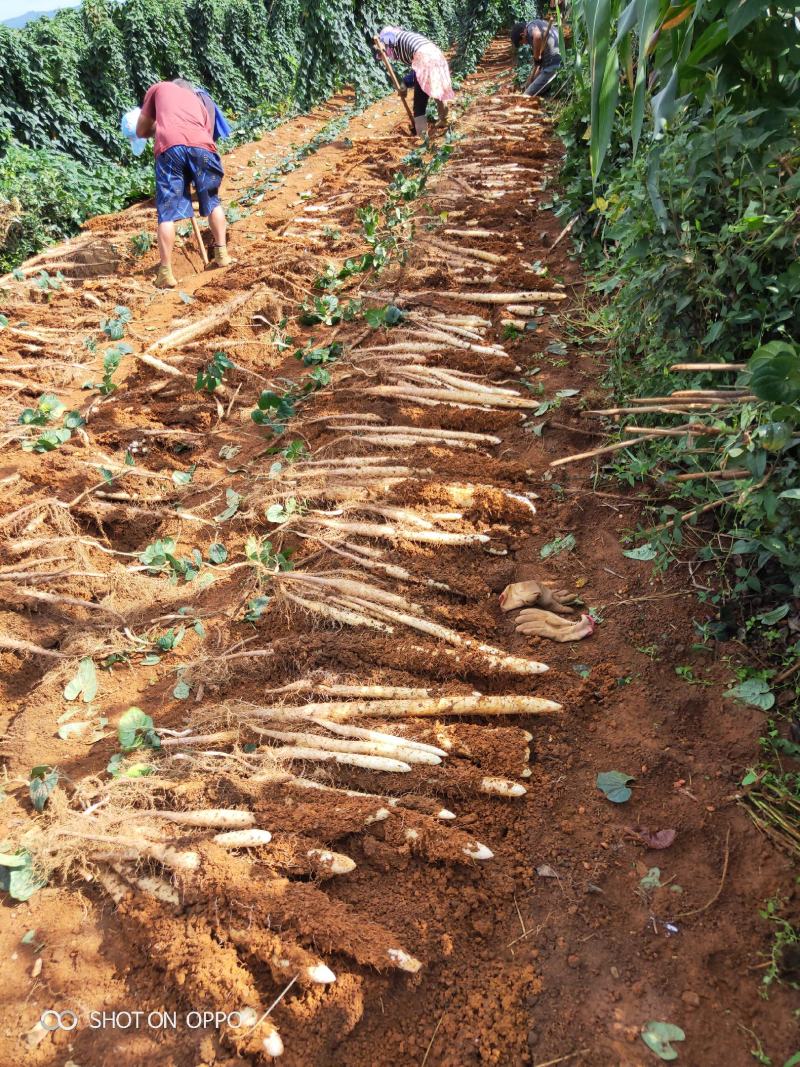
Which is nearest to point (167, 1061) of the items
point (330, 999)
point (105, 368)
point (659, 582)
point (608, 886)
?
point (330, 999)

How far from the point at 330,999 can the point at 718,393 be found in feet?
6.57

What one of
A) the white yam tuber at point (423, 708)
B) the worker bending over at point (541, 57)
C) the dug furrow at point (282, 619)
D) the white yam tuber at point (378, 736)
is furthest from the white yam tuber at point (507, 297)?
the worker bending over at point (541, 57)

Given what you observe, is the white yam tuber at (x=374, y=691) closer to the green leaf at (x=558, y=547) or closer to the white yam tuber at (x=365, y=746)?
the white yam tuber at (x=365, y=746)

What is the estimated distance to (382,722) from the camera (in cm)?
232

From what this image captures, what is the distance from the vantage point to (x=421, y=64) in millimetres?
9891

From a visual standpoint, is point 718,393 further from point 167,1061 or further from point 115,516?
point 115,516

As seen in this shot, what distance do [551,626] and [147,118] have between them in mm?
6513


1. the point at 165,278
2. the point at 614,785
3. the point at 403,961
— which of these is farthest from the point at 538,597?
the point at 165,278

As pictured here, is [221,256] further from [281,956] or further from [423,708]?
[281,956]

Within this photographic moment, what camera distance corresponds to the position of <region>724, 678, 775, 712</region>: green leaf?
81.8 inches

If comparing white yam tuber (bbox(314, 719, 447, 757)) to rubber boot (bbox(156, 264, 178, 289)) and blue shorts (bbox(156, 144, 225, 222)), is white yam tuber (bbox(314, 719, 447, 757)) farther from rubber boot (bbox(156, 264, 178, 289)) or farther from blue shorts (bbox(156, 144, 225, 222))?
blue shorts (bbox(156, 144, 225, 222))

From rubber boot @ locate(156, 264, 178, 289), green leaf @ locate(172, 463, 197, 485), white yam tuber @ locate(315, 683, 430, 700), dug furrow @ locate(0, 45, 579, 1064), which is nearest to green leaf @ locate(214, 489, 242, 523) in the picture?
dug furrow @ locate(0, 45, 579, 1064)

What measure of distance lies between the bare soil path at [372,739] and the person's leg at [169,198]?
2.34 m

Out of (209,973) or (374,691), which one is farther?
(374,691)
